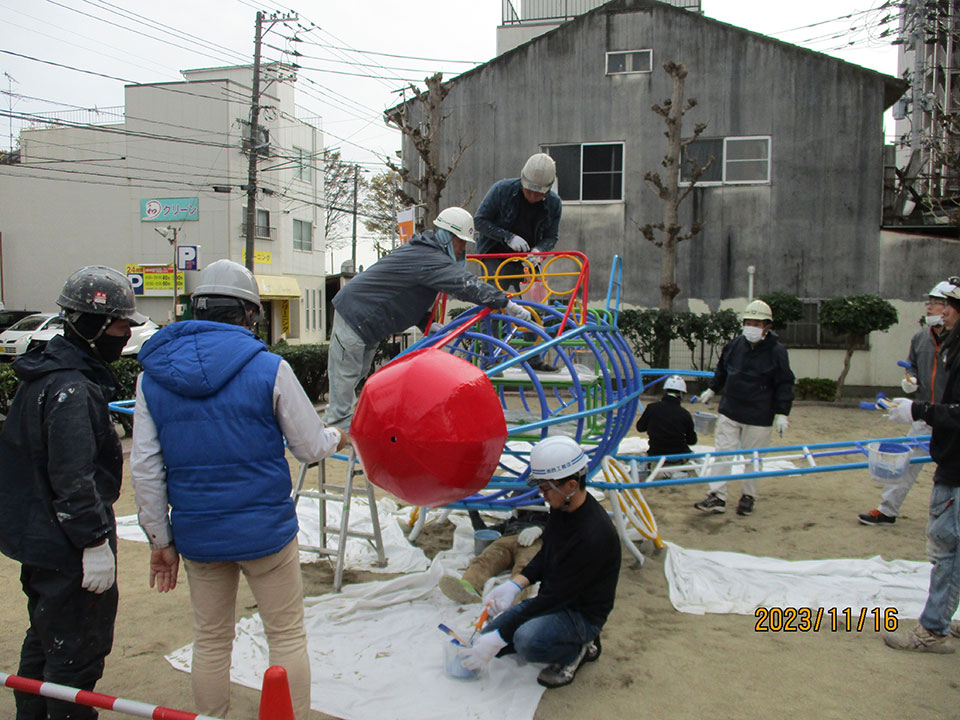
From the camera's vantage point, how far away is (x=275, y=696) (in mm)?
1852

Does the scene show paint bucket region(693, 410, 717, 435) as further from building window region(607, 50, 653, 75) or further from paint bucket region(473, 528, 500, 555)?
building window region(607, 50, 653, 75)

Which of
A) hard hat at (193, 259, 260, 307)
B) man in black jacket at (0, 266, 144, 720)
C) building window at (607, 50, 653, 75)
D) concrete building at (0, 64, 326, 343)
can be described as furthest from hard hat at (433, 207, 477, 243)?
concrete building at (0, 64, 326, 343)

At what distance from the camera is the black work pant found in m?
2.40

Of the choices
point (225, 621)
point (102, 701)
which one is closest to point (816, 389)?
point (225, 621)

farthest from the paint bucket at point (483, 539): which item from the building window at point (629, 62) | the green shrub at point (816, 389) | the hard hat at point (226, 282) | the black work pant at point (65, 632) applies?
the building window at point (629, 62)

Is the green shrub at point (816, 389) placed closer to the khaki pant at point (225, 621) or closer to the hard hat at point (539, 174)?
the hard hat at point (539, 174)

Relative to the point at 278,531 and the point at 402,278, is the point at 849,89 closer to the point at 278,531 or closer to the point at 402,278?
the point at 402,278

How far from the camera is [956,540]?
336cm

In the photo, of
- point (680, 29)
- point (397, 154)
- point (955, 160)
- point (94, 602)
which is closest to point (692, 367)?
point (955, 160)

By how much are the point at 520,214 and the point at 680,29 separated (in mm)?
10878

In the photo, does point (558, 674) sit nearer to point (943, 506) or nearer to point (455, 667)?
point (455, 667)

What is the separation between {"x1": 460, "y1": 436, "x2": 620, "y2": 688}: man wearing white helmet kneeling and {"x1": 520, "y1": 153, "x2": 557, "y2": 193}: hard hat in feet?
8.40

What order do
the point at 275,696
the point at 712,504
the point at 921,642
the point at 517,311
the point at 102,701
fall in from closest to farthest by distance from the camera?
the point at 275,696
the point at 102,701
the point at 921,642
the point at 517,311
the point at 712,504

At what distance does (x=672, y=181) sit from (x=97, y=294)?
12211 millimetres
